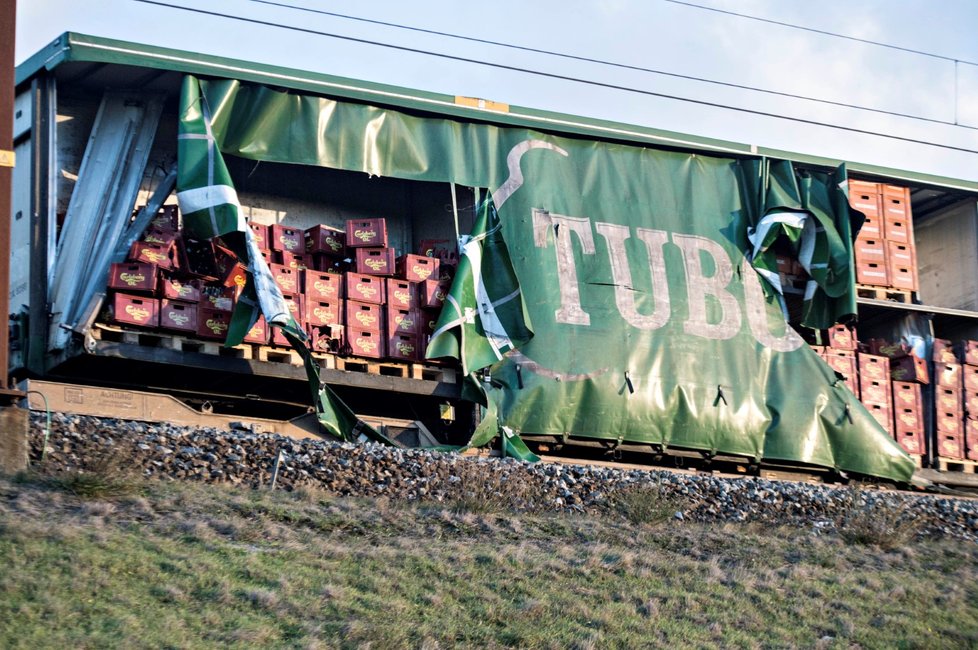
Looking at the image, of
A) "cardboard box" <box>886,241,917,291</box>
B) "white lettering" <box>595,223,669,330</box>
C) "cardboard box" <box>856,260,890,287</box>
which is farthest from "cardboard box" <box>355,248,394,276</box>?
"cardboard box" <box>886,241,917,291</box>

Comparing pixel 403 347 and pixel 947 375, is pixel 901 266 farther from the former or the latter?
pixel 403 347

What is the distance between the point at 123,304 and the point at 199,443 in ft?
11.2

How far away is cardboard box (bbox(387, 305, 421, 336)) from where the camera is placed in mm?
19734

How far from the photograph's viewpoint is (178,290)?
60.0 feet

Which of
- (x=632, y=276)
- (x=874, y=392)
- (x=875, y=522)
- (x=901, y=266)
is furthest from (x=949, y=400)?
(x=875, y=522)

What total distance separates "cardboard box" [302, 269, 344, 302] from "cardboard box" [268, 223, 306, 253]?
64cm

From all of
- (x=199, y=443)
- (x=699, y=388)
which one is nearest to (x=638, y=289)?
(x=699, y=388)

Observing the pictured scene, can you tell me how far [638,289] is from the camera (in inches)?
843

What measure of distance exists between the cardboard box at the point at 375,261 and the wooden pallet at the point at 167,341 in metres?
2.08

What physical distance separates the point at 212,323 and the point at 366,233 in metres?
2.66

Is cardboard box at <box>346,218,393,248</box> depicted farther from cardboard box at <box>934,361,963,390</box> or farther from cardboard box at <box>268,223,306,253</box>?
cardboard box at <box>934,361,963,390</box>

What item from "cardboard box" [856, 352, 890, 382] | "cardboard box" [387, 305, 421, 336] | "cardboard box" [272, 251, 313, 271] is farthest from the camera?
"cardboard box" [856, 352, 890, 382]

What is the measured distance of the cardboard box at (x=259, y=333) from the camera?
18.6 meters

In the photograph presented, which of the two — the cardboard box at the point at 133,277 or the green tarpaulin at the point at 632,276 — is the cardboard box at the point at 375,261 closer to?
the green tarpaulin at the point at 632,276
